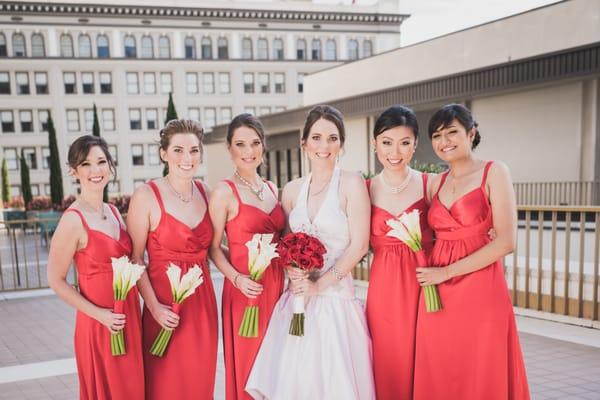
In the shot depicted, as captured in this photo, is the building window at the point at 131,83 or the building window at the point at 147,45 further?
the building window at the point at 147,45

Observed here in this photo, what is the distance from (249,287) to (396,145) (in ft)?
4.65

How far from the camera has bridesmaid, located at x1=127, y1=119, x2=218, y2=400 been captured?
3.29 metres

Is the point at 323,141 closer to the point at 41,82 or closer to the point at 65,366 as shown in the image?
the point at 65,366

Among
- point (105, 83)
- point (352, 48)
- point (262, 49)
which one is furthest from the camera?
point (352, 48)

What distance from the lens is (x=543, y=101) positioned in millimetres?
16922

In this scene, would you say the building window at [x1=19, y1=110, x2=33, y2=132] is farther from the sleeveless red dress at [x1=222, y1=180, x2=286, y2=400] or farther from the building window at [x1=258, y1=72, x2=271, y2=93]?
the sleeveless red dress at [x1=222, y1=180, x2=286, y2=400]

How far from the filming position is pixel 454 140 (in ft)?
10.5

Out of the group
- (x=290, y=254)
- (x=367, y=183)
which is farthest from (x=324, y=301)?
(x=367, y=183)

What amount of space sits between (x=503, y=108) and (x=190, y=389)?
17625 millimetres

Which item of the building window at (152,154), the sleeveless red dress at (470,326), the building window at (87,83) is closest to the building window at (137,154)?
the building window at (152,154)

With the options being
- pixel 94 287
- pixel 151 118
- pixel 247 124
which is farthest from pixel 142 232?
pixel 151 118

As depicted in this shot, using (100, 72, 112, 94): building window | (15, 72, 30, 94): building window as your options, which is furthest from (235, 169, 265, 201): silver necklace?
(15, 72, 30, 94): building window

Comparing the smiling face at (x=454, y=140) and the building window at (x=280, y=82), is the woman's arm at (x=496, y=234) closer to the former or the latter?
the smiling face at (x=454, y=140)

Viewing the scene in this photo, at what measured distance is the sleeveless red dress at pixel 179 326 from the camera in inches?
130
